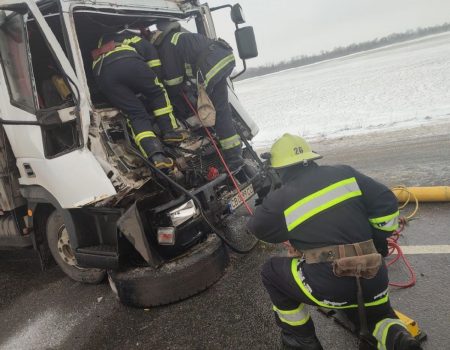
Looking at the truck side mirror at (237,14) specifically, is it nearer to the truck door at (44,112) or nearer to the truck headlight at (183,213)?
the truck door at (44,112)

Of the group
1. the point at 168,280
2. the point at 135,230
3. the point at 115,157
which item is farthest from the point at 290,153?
the point at 115,157

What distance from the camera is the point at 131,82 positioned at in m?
3.45

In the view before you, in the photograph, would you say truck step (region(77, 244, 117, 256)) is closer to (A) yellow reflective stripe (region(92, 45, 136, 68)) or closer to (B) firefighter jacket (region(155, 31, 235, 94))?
(A) yellow reflective stripe (region(92, 45, 136, 68))

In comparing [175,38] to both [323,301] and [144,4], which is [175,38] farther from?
[323,301]

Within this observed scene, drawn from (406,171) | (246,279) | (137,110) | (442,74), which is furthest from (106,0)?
(442,74)

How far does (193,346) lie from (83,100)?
6.58 feet

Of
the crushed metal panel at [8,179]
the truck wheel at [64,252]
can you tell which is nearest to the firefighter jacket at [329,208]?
the truck wheel at [64,252]

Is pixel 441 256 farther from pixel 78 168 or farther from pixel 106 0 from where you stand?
pixel 106 0

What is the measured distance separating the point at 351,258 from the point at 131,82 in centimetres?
242

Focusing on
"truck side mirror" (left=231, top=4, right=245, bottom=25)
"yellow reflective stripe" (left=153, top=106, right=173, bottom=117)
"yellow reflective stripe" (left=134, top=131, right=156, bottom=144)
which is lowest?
"yellow reflective stripe" (left=134, top=131, right=156, bottom=144)

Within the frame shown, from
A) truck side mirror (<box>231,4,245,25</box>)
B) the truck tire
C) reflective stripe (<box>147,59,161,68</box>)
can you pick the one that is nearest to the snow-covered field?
truck side mirror (<box>231,4,245,25</box>)

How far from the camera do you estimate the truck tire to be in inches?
121

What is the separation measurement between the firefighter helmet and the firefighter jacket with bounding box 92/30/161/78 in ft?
6.04

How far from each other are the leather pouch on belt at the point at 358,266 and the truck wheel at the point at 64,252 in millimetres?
2502
